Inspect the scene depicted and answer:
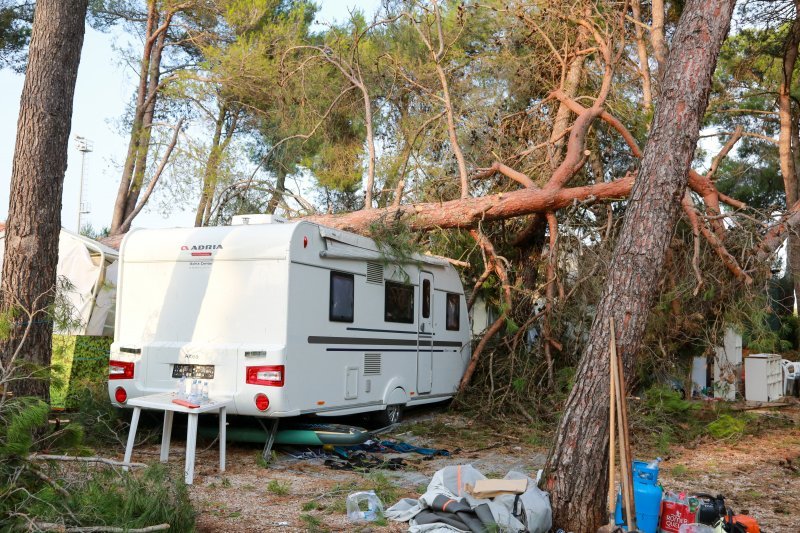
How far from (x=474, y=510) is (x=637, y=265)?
6.31 ft

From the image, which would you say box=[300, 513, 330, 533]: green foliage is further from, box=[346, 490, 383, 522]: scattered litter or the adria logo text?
the adria logo text

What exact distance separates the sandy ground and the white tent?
8.25 ft

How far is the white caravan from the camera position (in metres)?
7.61

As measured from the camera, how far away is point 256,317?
7.70 meters

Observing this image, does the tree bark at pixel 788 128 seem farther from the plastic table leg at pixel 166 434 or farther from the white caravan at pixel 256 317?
the plastic table leg at pixel 166 434

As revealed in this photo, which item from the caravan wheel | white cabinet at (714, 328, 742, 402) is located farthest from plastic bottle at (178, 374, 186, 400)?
white cabinet at (714, 328, 742, 402)

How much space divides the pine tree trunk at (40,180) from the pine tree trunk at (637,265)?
4727 millimetres

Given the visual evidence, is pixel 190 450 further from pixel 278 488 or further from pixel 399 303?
pixel 399 303

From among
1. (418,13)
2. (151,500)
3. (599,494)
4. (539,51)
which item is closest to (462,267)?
(539,51)

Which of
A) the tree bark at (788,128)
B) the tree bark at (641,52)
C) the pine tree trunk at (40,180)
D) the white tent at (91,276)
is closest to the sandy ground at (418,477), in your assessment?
the pine tree trunk at (40,180)

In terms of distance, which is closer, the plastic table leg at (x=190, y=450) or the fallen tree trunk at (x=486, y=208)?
the plastic table leg at (x=190, y=450)

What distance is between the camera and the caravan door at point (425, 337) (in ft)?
33.5

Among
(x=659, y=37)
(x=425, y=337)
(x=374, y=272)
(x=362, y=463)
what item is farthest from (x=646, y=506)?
(x=659, y=37)

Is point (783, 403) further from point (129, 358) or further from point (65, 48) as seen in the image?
point (65, 48)
